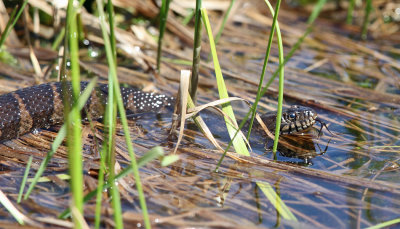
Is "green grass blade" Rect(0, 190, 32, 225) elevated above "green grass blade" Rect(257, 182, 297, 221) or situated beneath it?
situated beneath

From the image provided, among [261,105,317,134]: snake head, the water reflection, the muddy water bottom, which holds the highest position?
[261,105,317,134]: snake head

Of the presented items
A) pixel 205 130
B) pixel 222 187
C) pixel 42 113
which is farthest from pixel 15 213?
pixel 42 113

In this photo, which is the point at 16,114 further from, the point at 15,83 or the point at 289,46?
the point at 289,46

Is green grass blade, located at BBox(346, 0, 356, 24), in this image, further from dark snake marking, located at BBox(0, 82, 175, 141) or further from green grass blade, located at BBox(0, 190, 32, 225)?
green grass blade, located at BBox(0, 190, 32, 225)

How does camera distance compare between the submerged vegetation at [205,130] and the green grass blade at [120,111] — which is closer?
the green grass blade at [120,111]

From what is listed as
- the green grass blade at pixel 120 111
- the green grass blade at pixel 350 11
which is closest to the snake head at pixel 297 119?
the green grass blade at pixel 120 111

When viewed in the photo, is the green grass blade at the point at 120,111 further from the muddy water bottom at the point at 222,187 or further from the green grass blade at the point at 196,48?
the green grass blade at the point at 196,48

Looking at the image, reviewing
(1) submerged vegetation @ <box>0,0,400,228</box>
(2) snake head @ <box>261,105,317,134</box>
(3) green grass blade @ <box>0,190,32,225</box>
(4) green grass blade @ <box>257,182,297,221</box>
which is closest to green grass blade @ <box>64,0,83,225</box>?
(1) submerged vegetation @ <box>0,0,400,228</box>

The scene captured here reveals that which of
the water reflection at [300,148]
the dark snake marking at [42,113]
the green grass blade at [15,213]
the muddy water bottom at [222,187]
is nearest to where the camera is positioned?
the green grass blade at [15,213]

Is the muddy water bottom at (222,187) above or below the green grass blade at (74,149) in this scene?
below
